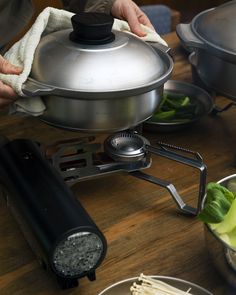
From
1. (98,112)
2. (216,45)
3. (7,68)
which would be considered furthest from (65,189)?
(216,45)

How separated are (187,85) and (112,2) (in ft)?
0.87

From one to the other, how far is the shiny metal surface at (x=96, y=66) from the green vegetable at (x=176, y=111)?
0.92 ft

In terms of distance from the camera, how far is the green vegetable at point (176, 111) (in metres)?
1.06

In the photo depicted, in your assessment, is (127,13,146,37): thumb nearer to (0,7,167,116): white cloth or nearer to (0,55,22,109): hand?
(0,7,167,116): white cloth

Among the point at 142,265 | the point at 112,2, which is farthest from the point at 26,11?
the point at 142,265

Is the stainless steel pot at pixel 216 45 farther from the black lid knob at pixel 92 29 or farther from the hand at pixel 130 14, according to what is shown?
the black lid knob at pixel 92 29

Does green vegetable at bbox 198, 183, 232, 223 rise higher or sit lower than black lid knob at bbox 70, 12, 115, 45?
lower

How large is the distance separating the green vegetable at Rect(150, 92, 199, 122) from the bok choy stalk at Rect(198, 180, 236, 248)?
1.36 ft

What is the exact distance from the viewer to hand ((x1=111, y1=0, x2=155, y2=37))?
0.97 meters

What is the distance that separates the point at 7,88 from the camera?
73cm

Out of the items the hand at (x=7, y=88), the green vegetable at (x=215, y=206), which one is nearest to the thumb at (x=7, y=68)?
the hand at (x=7, y=88)

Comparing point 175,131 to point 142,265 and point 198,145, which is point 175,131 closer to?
point 198,145

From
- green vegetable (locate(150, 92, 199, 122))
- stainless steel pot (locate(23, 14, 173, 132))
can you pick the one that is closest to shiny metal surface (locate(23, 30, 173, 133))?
stainless steel pot (locate(23, 14, 173, 132))

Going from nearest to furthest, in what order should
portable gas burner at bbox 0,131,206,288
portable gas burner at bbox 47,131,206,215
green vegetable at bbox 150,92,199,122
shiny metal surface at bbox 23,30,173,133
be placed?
portable gas burner at bbox 0,131,206,288, shiny metal surface at bbox 23,30,173,133, portable gas burner at bbox 47,131,206,215, green vegetable at bbox 150,92,199,122
